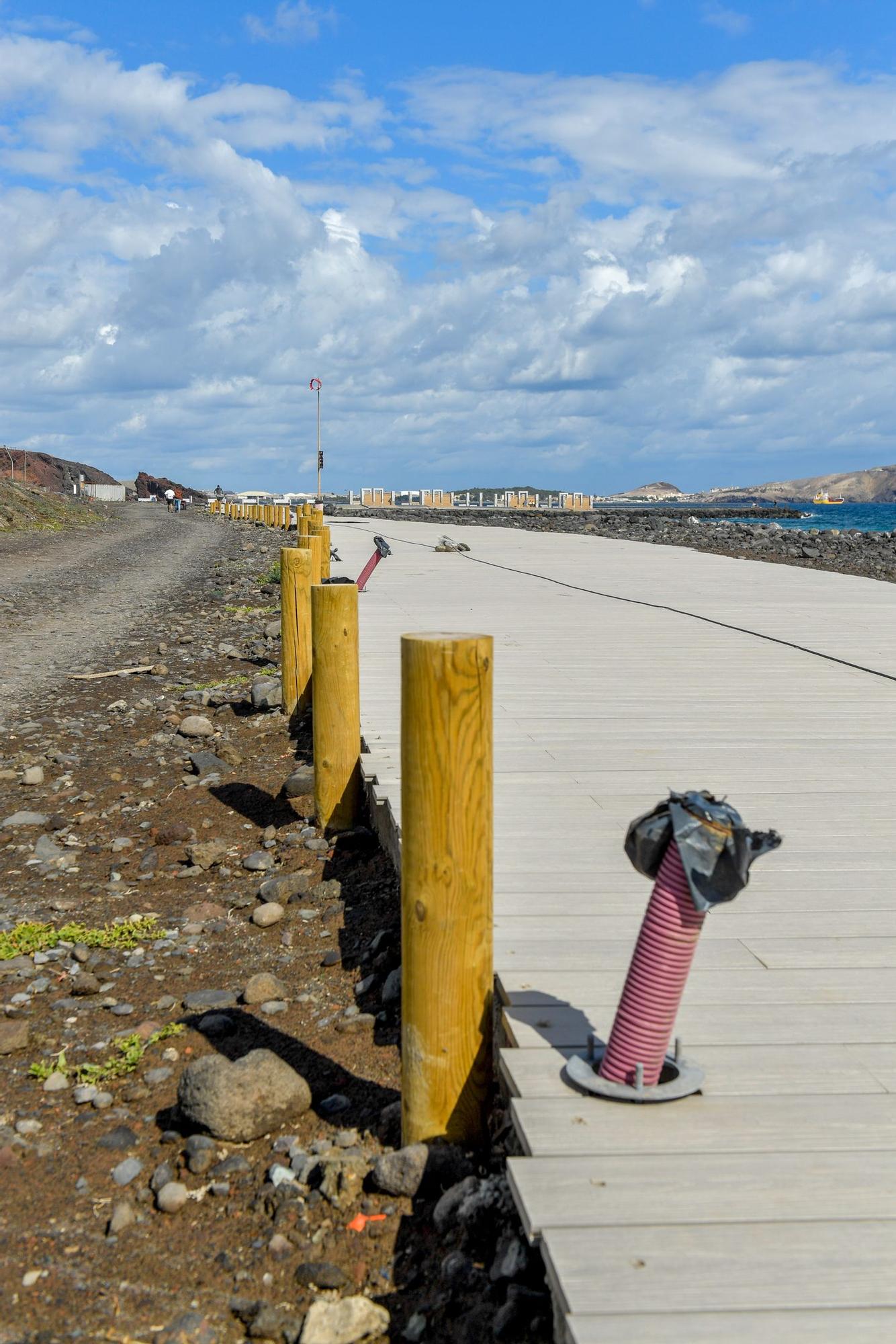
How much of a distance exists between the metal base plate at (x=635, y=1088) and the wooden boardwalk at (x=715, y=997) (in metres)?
0.04

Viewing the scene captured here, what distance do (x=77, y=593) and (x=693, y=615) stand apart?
12686 mm

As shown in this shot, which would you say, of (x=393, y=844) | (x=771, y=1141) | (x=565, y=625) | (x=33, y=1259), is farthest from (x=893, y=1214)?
(x=565, y=625)

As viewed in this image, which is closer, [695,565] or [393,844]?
[393,844]

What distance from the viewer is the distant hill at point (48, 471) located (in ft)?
276

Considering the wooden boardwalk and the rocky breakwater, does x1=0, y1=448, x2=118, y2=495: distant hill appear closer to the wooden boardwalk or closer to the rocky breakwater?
the rocky breakwater

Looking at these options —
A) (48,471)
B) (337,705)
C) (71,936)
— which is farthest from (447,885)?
(48,471)

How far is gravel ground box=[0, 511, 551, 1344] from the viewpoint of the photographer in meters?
3.29

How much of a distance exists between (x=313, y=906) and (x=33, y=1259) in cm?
285

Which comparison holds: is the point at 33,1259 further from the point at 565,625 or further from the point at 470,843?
the point at 565,625

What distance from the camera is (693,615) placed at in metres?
13.3

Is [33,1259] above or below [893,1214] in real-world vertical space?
below

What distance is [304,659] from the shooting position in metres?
10.1

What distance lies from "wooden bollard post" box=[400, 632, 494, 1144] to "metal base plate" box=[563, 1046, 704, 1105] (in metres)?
0.44

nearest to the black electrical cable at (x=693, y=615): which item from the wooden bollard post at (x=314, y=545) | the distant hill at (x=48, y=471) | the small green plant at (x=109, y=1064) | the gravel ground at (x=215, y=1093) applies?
the wooden bollard post at (x=314, y=545)
